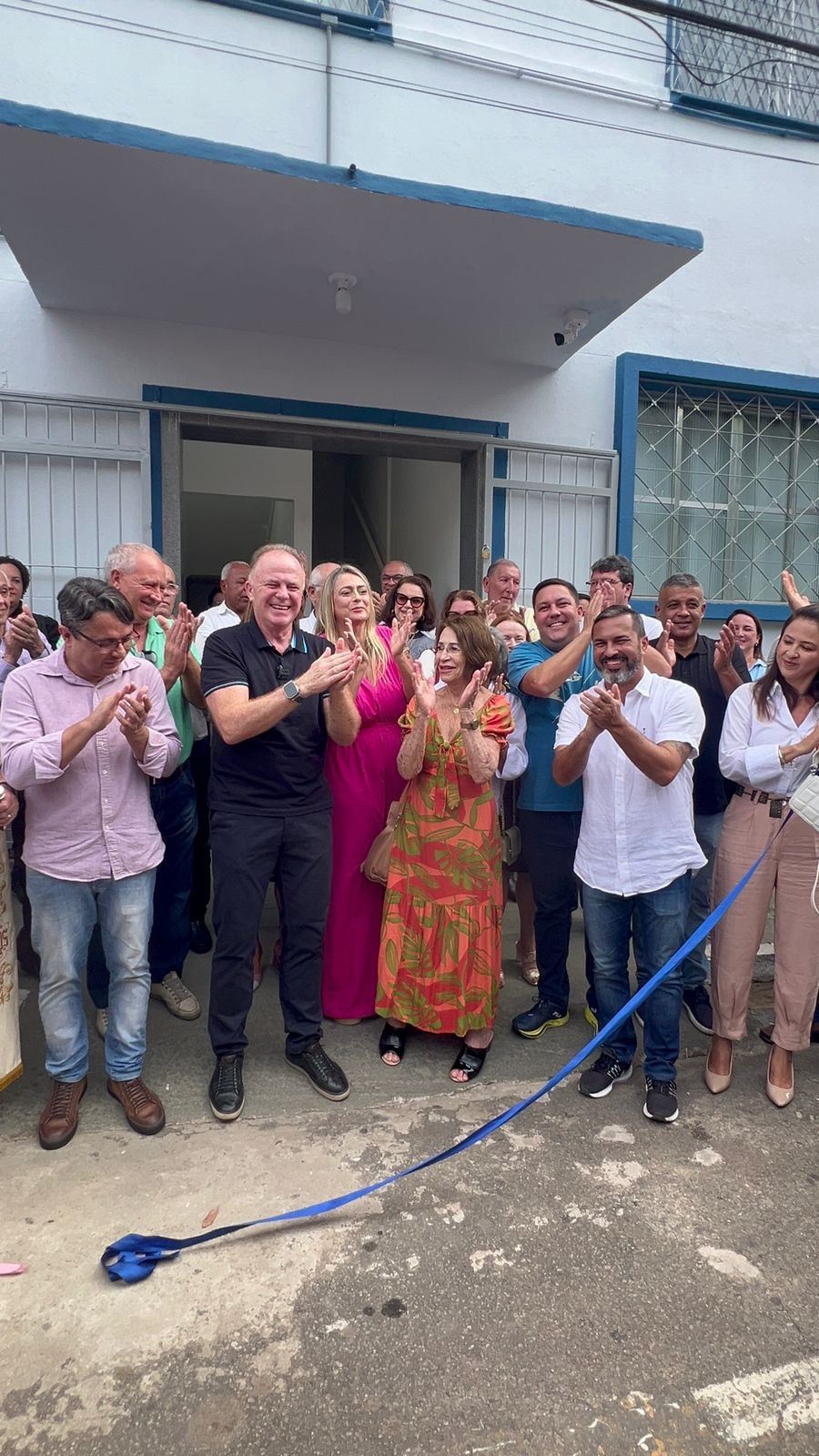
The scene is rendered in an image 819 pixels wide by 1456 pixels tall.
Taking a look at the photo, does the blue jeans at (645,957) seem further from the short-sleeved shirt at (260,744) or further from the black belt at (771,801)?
the short-sleeved shirt at (260,744)

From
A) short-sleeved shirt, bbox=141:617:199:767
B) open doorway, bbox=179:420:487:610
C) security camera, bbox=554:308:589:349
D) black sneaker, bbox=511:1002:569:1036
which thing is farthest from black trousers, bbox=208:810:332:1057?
security camera, bbox=554:308:589:349

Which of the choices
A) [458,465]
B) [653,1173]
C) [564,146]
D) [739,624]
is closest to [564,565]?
[458,465]

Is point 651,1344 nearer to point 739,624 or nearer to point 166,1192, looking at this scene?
point 166,1192

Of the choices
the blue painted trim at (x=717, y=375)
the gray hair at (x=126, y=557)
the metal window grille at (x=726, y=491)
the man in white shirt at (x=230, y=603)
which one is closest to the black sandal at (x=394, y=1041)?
the gray hair at (x=126, y=557)

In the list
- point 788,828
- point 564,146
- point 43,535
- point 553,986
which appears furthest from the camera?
point 564,146

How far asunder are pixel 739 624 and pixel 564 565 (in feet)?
7.75

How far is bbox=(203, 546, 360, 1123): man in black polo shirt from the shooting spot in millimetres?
2922

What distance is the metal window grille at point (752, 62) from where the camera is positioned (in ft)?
21.6

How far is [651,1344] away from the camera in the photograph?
6.49 feet

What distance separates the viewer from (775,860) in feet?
10.0

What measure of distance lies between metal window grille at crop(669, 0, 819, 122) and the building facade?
3cm

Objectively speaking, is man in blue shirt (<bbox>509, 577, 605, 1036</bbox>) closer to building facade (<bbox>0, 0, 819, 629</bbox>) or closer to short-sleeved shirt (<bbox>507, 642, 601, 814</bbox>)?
short-sleeved shirt (<bbox>507, 642, 601, 814</bbox>)

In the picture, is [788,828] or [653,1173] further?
[788,828]

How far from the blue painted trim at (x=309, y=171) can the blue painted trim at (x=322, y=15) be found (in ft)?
7.48
